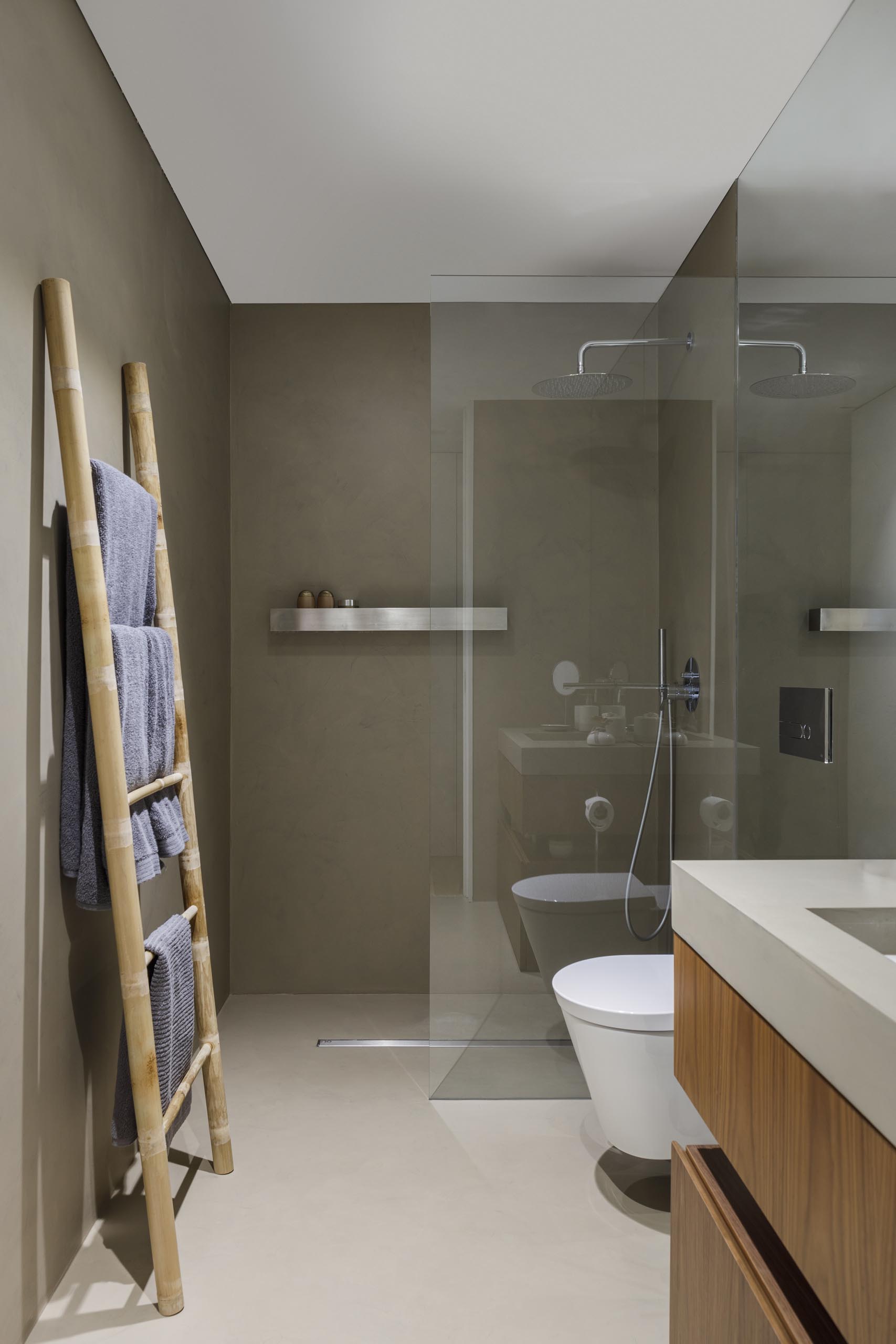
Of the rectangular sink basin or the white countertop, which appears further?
the rectangular sink basin

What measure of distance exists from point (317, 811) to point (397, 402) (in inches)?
60.2

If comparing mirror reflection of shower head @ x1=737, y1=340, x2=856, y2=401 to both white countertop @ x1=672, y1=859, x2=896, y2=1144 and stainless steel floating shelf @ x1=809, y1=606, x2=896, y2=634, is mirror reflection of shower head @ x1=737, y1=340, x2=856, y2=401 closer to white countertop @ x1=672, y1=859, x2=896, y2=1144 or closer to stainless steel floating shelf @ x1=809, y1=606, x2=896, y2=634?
stainless steel floating shelf @ x1=809, y1=606, x2=896, y2=634

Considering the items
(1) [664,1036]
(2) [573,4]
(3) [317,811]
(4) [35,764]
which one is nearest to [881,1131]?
(1) [664,1036]

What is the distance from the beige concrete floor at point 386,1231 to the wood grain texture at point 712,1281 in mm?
559

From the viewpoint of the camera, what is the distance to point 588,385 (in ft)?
8.11

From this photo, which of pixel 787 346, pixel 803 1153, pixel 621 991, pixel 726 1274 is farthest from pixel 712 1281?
pixel 787 346

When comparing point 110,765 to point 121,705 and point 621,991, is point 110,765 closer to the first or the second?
point 121,705

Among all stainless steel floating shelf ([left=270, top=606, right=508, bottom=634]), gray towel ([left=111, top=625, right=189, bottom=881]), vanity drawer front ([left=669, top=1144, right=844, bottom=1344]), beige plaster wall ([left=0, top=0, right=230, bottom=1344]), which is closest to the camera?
vanity drawer front ([left=669, top=1144, right=844, bottom=1344])

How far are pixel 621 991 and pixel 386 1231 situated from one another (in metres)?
0.73

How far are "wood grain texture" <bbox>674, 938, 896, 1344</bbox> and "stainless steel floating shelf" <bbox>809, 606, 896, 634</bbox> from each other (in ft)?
1.87

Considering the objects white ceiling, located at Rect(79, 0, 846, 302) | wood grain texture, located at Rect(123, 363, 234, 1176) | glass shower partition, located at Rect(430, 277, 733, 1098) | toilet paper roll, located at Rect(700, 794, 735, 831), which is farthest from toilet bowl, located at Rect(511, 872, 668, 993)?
white ceiling, located at Rect(79, 0, 846, 302)

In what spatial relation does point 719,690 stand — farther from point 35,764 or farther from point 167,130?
point 167,130

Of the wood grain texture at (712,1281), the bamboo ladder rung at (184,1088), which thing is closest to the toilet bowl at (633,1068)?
the wood grain texture at (712,1281)

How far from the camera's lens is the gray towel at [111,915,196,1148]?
183cm
